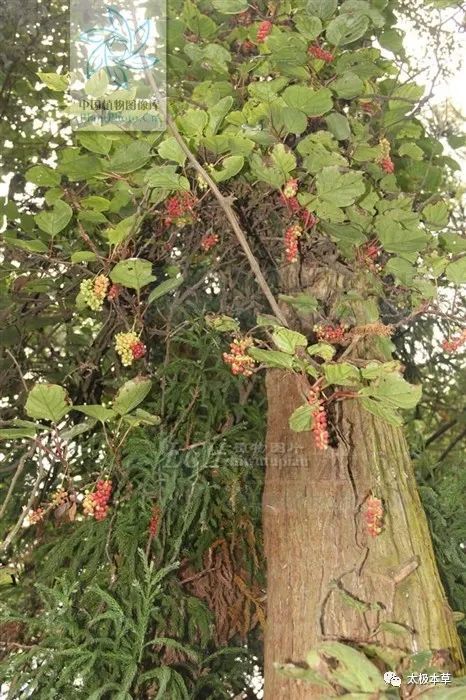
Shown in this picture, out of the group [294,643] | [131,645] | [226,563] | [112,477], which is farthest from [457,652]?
[112,477]

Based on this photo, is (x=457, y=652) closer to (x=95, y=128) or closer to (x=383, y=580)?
(x=383, y=580)

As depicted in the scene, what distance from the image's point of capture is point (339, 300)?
155 centimetres

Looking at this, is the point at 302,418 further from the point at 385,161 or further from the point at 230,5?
the point at 230,5

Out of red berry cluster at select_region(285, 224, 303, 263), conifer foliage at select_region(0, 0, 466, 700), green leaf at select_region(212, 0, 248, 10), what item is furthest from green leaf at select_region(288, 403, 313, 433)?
green leaf at select_region(212, 0, 248, 10)

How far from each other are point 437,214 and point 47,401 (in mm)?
1119

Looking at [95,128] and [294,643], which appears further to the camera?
[95,128]

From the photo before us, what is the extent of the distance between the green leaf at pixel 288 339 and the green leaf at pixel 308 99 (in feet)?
2.05

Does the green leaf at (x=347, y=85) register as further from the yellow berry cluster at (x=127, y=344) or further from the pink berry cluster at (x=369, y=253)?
the yellow berry cluster at (x=127, y=344)

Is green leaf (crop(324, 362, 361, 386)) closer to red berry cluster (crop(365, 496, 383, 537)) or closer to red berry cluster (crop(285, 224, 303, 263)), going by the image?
red berry cluster (crop(365, 496, 383, 537))

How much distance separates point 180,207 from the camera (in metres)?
1.63

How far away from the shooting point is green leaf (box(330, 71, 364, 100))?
1581 mm

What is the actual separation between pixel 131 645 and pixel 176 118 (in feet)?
4.09

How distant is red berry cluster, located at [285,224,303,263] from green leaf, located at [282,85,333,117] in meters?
0.27

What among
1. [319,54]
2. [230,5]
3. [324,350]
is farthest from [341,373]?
[230,5]
